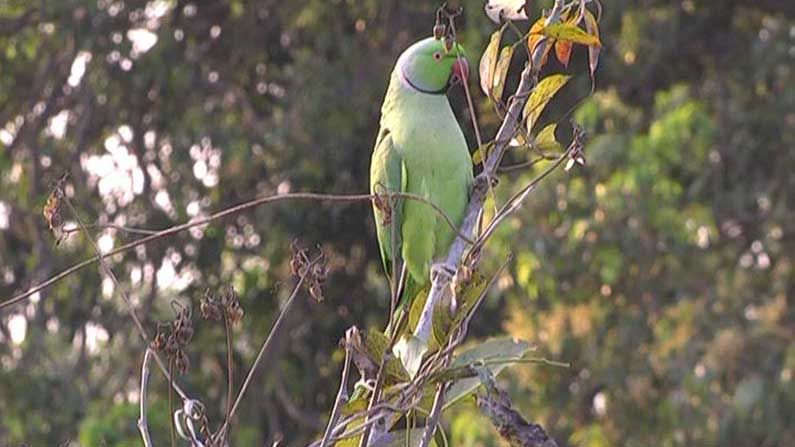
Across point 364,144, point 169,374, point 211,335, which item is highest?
point 169,374

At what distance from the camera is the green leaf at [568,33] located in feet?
5.95

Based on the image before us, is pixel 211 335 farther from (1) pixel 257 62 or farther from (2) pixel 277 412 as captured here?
(1) pixel 257 62

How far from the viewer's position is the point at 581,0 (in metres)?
1.91

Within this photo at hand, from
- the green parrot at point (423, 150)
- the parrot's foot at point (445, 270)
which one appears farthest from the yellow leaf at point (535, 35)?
the green parrot at point (423, 150)

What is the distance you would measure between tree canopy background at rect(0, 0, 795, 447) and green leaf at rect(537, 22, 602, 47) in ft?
14.0

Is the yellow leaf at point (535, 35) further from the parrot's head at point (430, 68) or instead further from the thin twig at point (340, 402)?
the parrot's head at point (430, 68)

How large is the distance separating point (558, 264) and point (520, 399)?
0.56 meters

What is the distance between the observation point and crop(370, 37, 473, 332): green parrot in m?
2.96

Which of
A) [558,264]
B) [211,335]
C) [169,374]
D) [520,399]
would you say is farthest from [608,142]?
[169,374]

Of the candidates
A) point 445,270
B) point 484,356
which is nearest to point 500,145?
point 445,270

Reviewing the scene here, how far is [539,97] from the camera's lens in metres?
1.84

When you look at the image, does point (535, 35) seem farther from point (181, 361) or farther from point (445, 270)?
point (181, 361)

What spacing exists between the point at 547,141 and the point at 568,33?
15 cm

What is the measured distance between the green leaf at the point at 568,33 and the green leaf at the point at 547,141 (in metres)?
0.12
